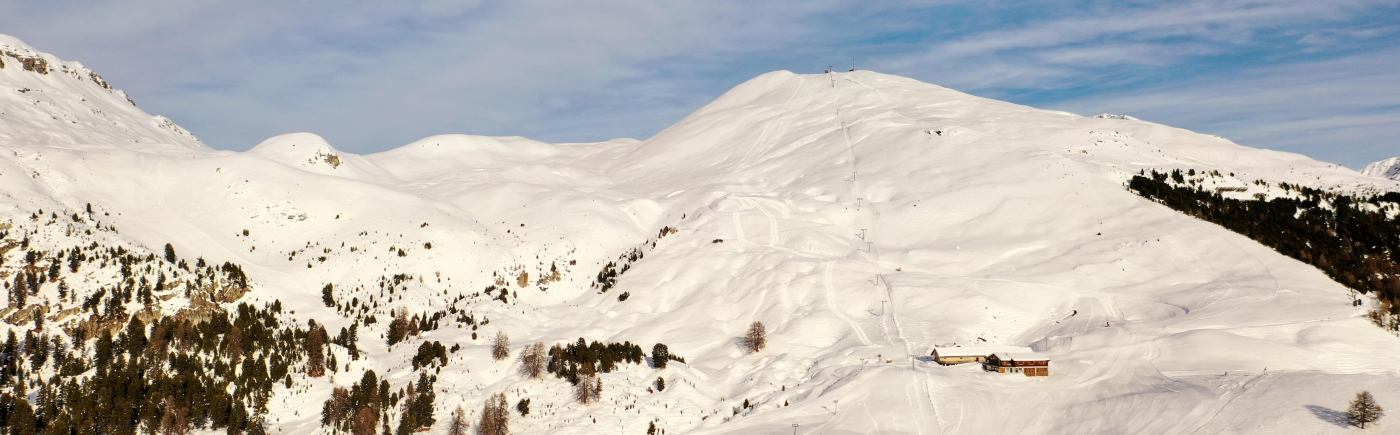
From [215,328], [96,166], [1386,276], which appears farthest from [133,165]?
[1386,276]

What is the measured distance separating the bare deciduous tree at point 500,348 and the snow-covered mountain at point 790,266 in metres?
1.05

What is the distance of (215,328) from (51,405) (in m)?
14.5

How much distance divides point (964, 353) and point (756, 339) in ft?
61.1

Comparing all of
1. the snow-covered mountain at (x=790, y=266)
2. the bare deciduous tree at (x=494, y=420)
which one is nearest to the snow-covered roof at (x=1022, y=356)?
the snow-covered mountain at (x=790, y=266)

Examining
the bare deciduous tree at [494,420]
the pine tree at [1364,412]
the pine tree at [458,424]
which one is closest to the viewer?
the pine tree at [1364,412]

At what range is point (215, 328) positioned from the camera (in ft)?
249

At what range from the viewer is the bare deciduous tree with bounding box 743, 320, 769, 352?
83.1m

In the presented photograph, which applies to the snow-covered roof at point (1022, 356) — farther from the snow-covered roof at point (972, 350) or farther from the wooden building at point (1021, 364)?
the snow-covered roof at point (972, 350)

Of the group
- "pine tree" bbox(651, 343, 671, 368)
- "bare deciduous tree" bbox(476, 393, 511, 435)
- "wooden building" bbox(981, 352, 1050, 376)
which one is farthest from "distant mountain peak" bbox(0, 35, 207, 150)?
"wooden building" bbox(981, 352, 1050, 376)

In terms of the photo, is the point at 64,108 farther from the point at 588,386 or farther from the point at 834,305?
the point at 834,305

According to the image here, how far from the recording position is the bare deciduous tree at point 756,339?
83125 millimetres

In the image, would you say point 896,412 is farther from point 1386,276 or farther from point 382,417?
point 1386,276

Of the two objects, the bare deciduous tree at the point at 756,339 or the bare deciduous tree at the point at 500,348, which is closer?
the bare deciduous tree at the point at 500,348

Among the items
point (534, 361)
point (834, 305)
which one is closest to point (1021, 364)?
point (834, 305)
